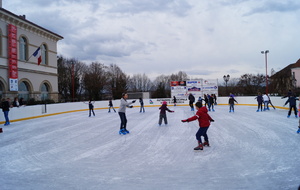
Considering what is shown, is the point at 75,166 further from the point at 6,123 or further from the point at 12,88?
the point at 12,88

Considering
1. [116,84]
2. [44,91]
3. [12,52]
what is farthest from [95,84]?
[12,52]

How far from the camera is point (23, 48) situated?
2177 centimetres

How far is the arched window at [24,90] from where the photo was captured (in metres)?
21.0

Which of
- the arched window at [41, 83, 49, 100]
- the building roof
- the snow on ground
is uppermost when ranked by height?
the building roof

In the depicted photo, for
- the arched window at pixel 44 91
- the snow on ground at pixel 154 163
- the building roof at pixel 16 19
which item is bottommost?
the snow on ground at pixel 154 163

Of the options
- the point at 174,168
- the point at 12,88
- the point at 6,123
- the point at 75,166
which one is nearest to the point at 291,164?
the point at 174,168

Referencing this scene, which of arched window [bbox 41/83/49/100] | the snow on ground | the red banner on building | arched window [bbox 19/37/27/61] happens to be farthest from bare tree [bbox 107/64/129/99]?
the snow on ground

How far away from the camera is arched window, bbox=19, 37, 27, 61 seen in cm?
2132

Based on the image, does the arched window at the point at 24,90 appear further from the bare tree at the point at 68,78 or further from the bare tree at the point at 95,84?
the bare tree at the point at 68,78

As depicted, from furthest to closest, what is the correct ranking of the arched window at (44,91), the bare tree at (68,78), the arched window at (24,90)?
the bare tree at (68,78), the arched window at (44,91), the arched window at (24,90)

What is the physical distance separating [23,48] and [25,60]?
1299 mm

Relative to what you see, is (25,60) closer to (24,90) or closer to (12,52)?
(12,52)

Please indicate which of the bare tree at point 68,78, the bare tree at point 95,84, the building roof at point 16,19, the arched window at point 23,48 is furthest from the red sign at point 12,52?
the bare tree at point 68,78

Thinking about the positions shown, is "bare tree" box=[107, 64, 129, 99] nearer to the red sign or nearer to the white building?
the white building
